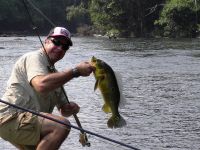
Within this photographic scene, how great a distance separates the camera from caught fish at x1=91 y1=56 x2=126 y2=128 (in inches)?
226

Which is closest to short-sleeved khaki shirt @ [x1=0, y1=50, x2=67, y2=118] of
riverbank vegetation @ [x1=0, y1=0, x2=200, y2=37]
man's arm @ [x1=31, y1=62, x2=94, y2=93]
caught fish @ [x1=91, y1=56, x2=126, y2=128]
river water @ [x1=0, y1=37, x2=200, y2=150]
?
man's arm @ [x1=31, y1=62, x2=94, y2=93]

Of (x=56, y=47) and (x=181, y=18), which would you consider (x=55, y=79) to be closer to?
(x=56, y=47)

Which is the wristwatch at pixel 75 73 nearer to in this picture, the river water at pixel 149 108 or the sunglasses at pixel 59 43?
the sunglasses at pixel 59 43

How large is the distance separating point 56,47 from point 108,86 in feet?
2.19

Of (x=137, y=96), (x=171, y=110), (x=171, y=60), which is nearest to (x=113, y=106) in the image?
(x=171, y=110)

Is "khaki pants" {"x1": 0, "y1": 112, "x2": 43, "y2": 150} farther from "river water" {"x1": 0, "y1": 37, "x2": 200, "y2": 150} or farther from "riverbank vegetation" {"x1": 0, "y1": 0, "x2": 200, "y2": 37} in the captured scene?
"riverbank vegetation" {"x1": 0, "y1": 0, "x2": 200, "y2": 37}

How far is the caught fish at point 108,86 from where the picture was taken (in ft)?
18.8

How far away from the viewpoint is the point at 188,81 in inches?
893

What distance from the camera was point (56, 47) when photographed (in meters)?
5.99

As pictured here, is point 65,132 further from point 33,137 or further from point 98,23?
point 98,23

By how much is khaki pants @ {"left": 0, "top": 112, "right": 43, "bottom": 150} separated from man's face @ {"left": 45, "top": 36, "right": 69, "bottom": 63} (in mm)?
645

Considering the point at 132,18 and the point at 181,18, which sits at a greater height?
the point at 181,18

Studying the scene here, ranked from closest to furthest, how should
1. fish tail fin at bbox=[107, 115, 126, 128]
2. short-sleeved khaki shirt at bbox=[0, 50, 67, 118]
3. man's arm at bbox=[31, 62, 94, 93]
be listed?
1. man's arm at bbox=[31, 62, 94, 93]
2. short-sleeved khaki shirt at bbox=[0, 50, 67, 118]
3. fish tail fin at bbox=[107, 115, 126, 128]

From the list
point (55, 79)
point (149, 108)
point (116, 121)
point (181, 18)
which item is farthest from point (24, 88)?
point (181, 18)
